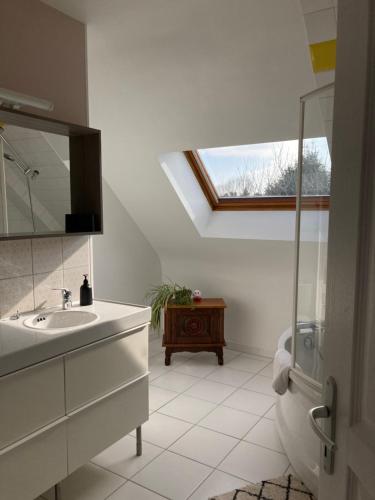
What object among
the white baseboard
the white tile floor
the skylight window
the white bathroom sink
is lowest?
the white tile floor

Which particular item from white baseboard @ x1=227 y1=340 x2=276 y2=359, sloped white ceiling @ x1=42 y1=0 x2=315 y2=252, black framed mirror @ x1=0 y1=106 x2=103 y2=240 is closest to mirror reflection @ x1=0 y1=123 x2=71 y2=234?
black framed mirror @ x1=0 y1=106 x2=103 y2=240

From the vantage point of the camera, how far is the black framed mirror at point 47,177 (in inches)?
79.3

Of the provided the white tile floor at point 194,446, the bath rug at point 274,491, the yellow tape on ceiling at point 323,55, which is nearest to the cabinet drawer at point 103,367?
the white tile floor at point 194,446

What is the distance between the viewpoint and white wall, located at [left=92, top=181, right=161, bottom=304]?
12.0 feet

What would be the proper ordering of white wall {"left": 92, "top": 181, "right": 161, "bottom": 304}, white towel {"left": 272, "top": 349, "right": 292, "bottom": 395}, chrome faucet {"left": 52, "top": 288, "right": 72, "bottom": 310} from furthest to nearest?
white wall {"left": 92, "top": 181, "right": 161, "bottom": 304}
white towel {"left": 272, "top": 349, "right": 292, "bottom": 395}
chrome faucet {"left": 52, "top": 288, "right": 72, "bottom": 310}

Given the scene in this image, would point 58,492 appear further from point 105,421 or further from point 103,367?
point 103,367

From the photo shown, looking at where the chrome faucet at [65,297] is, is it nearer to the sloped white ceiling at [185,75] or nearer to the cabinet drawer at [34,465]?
the cabinet drawer at [34,465]

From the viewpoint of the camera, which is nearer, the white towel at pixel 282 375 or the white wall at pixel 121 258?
the white towel at pixel 282 375

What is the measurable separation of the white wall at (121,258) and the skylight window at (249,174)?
2.74 ft

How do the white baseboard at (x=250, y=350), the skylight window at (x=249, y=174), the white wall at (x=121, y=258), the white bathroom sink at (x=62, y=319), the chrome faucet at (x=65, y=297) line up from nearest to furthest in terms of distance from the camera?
1. the white bathroom sink at (x=62, y=319)
2. the chrome faucet at (x=65, y=297)
3. the skylight window at (x=249, y=174)
4. the white wall at (x=121, y=258)
5. the white baseboard at (x=250, y=350)

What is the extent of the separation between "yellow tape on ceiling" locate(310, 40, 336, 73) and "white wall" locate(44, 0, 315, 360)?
0.09 metres

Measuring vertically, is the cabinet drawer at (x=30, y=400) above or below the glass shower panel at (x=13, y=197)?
below

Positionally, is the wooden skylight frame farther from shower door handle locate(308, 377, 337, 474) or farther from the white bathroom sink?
shower door handle locate(308, 377, 337, 474)

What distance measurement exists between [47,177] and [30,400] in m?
1.19
